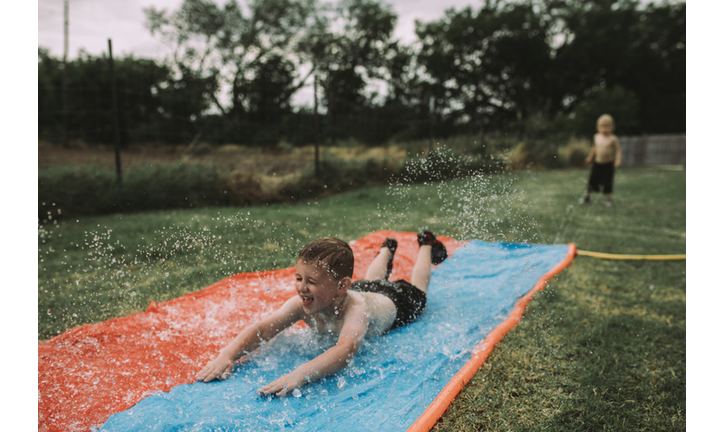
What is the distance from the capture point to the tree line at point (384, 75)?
8719 mm

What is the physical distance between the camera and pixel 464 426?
191 centimetres

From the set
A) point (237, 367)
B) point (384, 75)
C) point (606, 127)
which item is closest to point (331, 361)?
point (237, 367)

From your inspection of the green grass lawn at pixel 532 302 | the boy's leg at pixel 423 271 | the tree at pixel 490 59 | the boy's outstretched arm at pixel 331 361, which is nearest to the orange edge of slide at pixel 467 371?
the green grass lawn at pixel 532 302

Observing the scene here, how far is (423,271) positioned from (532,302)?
869mm

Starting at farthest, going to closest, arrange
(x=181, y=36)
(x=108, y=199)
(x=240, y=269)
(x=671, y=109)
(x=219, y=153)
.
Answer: (x=671, y=109), (x=181, y=36), (x=219, y=153), (x=108, y=199), (x=240, y=269)

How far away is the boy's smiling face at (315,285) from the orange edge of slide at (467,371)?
0.73m

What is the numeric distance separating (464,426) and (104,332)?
218 cm

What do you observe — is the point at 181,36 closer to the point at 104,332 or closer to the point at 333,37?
the point at 333,37

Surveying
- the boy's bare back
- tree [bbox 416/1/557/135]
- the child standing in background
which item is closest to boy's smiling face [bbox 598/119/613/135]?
the child standing in background

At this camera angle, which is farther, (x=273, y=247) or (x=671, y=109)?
(x=671, y=109)

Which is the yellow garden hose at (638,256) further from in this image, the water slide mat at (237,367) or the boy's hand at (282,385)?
the boy's hand at (282,385)

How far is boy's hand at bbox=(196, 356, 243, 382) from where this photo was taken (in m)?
2.19

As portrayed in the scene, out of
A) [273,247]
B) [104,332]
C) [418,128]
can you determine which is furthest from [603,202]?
[104,332]

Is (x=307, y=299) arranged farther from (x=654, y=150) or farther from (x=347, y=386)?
(x=654, y=150)
